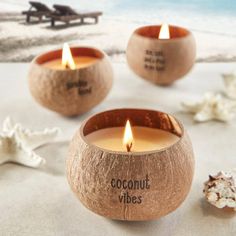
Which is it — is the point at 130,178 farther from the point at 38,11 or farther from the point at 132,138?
the point at 38,11

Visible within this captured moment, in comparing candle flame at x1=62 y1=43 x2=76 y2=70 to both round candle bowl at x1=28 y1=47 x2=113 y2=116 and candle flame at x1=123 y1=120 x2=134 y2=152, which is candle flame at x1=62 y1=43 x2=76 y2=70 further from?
candle flame at x1=123 y1=120 x2=134 y2=152

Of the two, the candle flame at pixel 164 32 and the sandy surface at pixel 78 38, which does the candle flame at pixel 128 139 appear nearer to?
the candle flame at pixel 164 32

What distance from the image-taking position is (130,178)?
396 millimetres

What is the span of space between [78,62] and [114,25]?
31 cm

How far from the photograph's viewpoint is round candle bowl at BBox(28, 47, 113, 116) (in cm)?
62

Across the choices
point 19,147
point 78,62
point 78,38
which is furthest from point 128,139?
point 78,38

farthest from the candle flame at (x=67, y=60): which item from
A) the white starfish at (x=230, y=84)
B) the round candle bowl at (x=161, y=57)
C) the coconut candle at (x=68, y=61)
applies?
the white starfish at (x=230, y=84)

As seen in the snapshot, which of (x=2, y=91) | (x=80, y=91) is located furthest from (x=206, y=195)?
(x=2, y=91)

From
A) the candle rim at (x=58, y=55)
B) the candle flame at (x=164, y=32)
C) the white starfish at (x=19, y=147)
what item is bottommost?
the white starfish at (x=19, y=147)

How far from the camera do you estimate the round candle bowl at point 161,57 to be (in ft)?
2.35

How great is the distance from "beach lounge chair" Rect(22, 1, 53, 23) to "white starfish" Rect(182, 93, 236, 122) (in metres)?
0.40

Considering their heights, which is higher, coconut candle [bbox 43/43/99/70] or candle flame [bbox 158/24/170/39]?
candle flame [bbox 158/24/170/39]

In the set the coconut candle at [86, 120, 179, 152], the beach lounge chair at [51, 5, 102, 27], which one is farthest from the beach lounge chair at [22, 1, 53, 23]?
the coconut candle at [86, 120, 179, 152]

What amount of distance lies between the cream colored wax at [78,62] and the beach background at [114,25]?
259 mm
